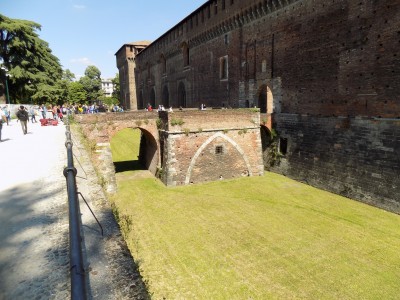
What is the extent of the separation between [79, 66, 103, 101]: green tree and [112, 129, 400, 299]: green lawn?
2356 inches

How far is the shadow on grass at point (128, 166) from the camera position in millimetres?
20078

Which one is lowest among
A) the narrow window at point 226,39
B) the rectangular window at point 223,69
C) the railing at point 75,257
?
the railing at point 75,257

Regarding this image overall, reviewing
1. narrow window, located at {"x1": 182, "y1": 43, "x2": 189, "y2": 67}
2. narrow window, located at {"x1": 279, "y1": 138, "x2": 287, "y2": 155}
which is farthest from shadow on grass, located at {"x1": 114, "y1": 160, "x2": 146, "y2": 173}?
narrow window, located at {"x1": 182, "y1": 43, "x2": 189, "y2": 67}

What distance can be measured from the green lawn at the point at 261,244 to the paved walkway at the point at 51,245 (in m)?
1.75

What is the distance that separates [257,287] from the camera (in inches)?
295

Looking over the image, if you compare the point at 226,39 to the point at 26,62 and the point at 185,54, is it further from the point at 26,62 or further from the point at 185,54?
the point at 26,62

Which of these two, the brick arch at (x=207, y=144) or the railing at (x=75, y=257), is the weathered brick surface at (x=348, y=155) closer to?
the brick arch at (x=207, y=144)

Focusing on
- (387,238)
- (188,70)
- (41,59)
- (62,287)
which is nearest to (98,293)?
(62,287)

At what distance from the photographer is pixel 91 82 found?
226ft

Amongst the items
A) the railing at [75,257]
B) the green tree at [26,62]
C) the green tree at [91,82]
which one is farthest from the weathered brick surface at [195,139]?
the green tree at [91,82]

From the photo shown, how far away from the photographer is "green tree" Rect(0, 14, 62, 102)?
28312 millimetres

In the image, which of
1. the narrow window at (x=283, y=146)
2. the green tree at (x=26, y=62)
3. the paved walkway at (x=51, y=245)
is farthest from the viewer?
the green tree at (x=26, y=62)

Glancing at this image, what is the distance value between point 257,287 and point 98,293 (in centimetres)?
623

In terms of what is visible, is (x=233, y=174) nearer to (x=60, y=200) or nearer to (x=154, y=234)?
(x=154, y=234)
